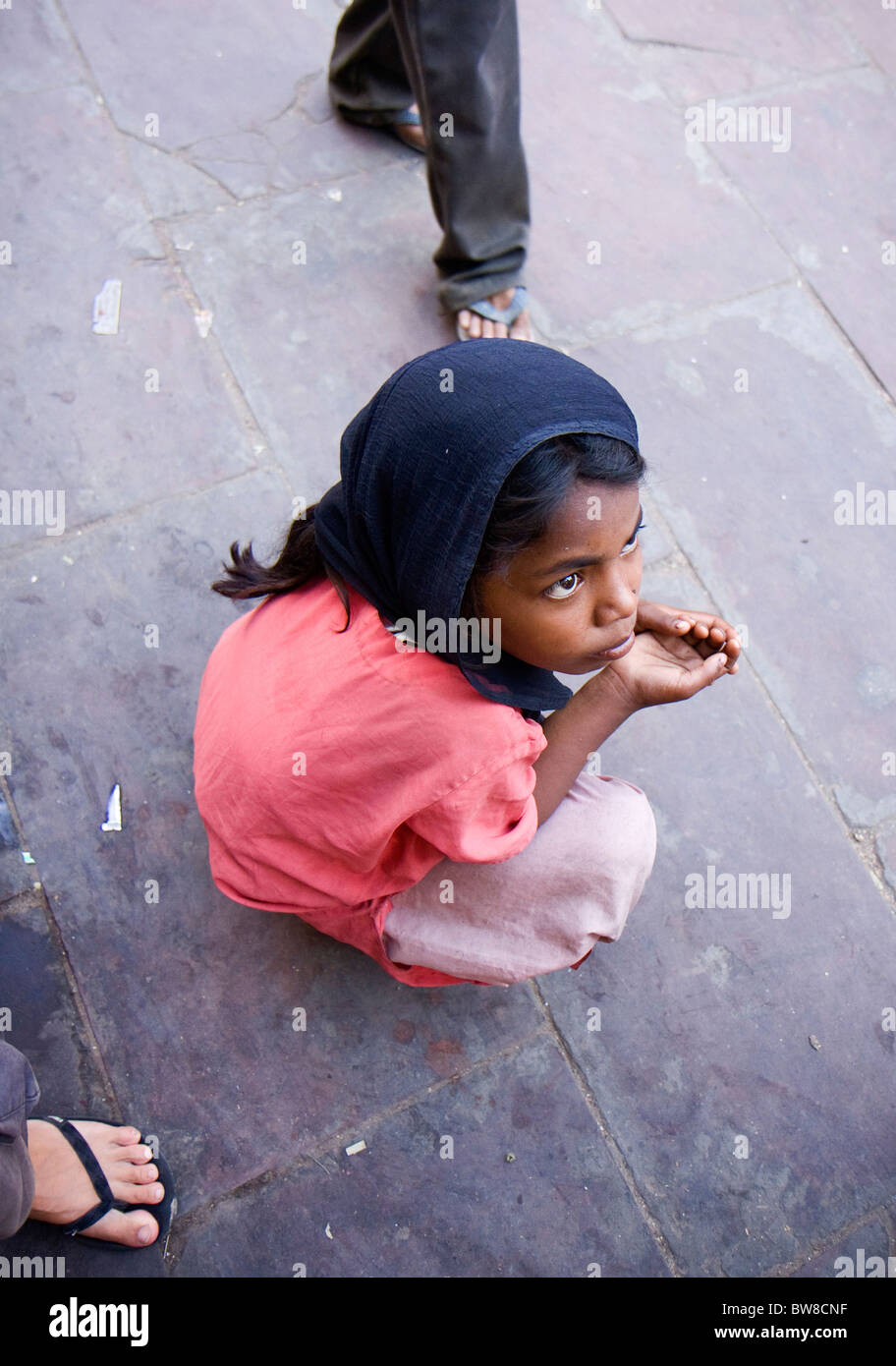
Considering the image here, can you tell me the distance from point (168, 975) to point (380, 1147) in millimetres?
561

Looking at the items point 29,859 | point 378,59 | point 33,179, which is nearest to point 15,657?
point 29,859

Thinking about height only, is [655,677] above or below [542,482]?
below

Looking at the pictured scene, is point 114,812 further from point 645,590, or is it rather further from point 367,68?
point 367,68

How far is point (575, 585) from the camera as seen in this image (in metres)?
1.48

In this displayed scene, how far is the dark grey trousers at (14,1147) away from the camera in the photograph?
1.61 m

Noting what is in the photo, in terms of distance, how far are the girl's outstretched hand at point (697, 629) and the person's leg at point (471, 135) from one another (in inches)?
52.3

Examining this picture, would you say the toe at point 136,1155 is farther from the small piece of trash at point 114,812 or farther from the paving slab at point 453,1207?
the small piece of trash at point 114,812

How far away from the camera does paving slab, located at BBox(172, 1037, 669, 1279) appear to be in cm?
196

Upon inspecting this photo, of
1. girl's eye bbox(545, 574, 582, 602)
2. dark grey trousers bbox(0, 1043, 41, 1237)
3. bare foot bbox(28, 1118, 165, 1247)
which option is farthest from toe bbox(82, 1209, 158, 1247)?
girl's eye bbox(545, 574, 582, 602)

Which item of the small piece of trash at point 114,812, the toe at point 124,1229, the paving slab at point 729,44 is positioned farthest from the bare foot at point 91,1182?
the paving slab at point 729,44

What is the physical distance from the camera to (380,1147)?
205 centimetres

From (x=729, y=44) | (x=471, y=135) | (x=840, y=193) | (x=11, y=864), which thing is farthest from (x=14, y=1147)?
(x=729, y=44)

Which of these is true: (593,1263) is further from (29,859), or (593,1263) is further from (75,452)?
(75,452)

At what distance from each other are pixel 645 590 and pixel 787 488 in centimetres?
54
